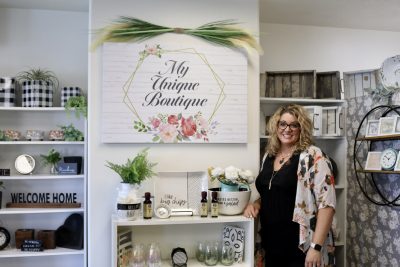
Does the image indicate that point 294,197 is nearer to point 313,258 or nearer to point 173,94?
point 313,258

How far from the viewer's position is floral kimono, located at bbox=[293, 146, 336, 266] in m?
2.13

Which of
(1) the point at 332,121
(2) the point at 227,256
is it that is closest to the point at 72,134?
(2) the point at 227,256

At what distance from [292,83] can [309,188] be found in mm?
1285

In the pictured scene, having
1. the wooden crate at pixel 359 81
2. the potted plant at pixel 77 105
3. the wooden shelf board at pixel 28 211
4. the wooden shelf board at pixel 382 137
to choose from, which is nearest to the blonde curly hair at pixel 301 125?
the wooden shelf board at pixel 382 137

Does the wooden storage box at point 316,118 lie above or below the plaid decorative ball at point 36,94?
below

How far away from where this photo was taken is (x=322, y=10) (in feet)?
10.1

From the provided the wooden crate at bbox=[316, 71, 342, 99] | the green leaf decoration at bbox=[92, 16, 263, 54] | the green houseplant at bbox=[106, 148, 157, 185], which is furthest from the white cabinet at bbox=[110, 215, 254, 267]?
the wooden crate at bbox=[316, 71, 342, 99]

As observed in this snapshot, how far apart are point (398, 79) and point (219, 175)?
4.68 ft

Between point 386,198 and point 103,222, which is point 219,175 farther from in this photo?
point 386,198

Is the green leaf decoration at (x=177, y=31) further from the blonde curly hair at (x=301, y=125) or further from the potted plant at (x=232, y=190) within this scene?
the potted plant at (x=232, y=190)

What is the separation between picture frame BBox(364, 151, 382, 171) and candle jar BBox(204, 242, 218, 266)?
4.07 ft

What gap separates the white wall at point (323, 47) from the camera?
341cm

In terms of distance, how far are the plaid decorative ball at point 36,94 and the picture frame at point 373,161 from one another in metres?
2.34

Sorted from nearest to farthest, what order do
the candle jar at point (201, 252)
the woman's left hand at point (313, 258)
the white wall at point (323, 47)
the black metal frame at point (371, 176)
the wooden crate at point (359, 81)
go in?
1. the woman's left hand at point (313, 258)
2. the candle jar at point (201, 252)
3. the black metal frame at point (371, 176)
4. the wooden crate at point (359, 81)
5. the white wall at point (323, 47)
